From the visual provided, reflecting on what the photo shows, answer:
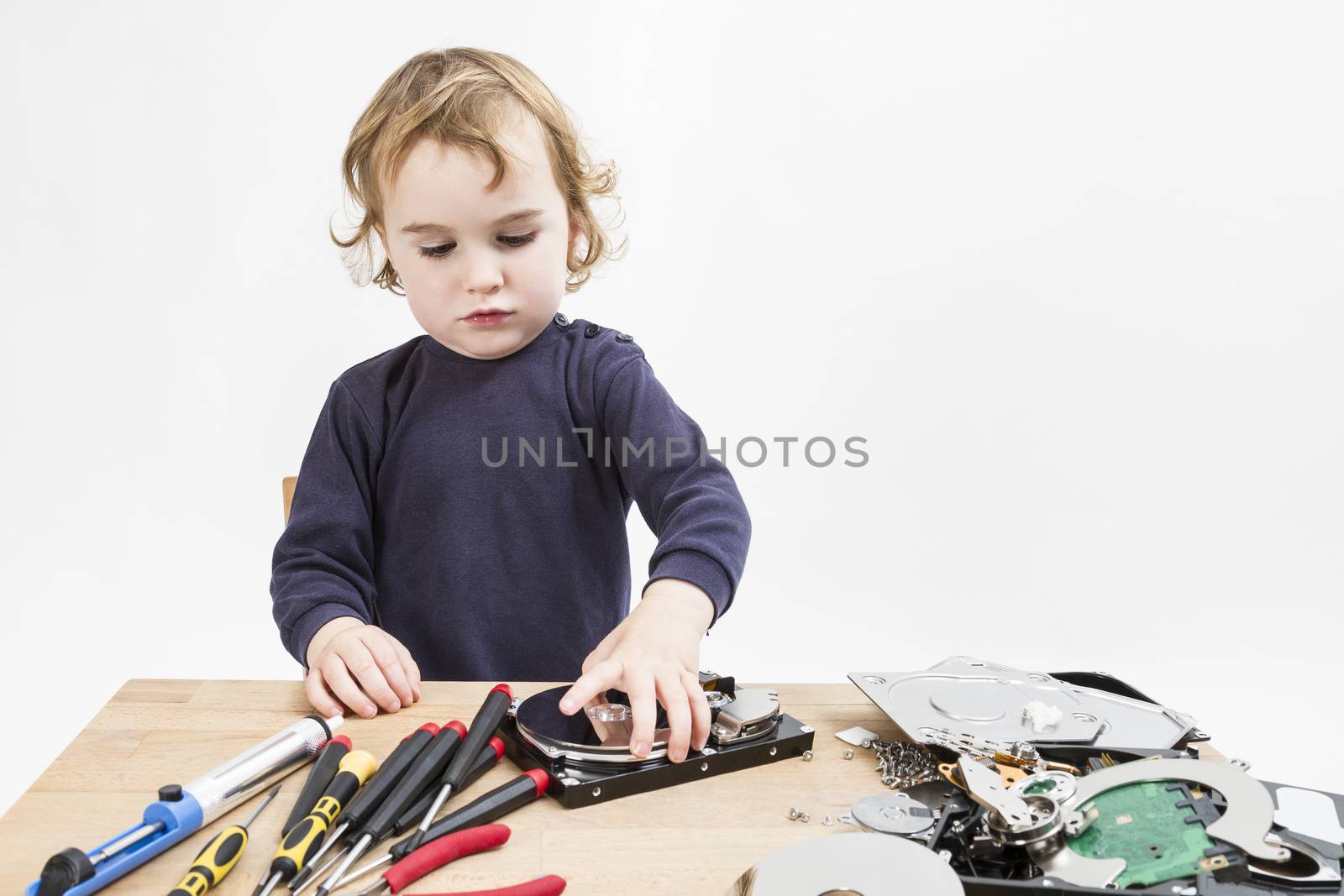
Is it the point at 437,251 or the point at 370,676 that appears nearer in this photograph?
the point at 370,676

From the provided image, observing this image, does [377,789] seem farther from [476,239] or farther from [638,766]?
[476,239]

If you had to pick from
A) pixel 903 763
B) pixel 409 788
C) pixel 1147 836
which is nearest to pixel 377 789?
pixel 409 788

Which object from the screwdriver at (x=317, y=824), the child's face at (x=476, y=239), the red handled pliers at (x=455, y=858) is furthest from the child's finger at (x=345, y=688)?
→ the child's face at (x=476, y=239)

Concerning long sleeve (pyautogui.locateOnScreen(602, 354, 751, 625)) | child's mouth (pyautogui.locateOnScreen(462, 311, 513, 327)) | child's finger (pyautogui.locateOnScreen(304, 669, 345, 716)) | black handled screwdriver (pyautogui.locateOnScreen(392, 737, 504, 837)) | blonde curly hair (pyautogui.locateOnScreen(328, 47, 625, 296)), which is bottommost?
child's finger (pyautogui.locateOnScreen(304, 669, 345, 716))

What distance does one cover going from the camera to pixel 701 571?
2.95 ft

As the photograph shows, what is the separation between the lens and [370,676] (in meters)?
0.83

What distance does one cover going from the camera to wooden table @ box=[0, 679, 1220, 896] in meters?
0.60

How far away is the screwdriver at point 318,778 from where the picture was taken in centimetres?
65

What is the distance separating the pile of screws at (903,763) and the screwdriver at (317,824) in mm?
339

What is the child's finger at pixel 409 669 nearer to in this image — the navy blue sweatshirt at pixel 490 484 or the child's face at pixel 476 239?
the navy blue sweatshirt at pixel 490 484

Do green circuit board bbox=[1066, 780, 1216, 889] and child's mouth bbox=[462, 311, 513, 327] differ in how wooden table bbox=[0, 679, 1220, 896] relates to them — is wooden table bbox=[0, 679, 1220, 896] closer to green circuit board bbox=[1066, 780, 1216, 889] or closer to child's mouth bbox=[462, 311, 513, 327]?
green circuit board bbox=[1066, 780, 1216, 889]

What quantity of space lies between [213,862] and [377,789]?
11 cm

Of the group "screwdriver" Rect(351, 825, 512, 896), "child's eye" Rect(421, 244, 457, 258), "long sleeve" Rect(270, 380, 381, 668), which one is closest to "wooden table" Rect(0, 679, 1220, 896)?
"screwdriver" Rect(351, 825, 512, 896)

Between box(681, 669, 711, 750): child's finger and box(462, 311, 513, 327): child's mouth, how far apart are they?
0.44m
